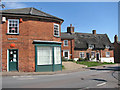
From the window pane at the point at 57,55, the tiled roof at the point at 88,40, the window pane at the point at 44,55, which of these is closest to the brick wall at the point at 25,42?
the window pane at the point at 44,55

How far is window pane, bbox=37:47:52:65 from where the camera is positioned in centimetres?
1756

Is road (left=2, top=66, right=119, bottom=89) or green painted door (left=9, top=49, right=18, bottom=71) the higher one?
green painted door (left=9, top=49, right=18, bottom=71)

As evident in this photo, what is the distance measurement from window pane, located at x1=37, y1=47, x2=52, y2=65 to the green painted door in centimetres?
249

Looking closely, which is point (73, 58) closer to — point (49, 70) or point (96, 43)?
point (96, 43)

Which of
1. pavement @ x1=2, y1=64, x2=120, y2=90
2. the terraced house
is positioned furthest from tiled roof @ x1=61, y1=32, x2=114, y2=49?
pavement @ x1=2, y1=64, x2=120, y2=90

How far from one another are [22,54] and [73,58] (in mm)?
22127

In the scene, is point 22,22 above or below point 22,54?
above

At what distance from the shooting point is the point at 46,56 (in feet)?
58.9

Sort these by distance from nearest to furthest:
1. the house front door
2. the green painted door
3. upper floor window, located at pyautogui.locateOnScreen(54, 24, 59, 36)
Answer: the green painted door → upper floor window, located at pyautogui.locateOnScreen(54, 24, 59, 36) → the house front door

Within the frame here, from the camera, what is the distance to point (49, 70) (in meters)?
17.8

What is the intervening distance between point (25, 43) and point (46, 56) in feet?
9.57

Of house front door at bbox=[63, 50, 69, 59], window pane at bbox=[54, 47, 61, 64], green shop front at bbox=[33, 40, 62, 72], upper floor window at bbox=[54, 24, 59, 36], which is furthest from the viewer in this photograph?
house front door at bbox=[63, 50, 69, 59]

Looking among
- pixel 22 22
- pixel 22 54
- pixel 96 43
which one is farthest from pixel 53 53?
pixel 96 43

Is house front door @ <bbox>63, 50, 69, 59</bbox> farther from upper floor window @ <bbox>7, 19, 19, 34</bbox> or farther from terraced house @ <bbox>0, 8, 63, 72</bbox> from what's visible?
upper floor window @ <bbox>7, 19, 19, 34</bbox>
